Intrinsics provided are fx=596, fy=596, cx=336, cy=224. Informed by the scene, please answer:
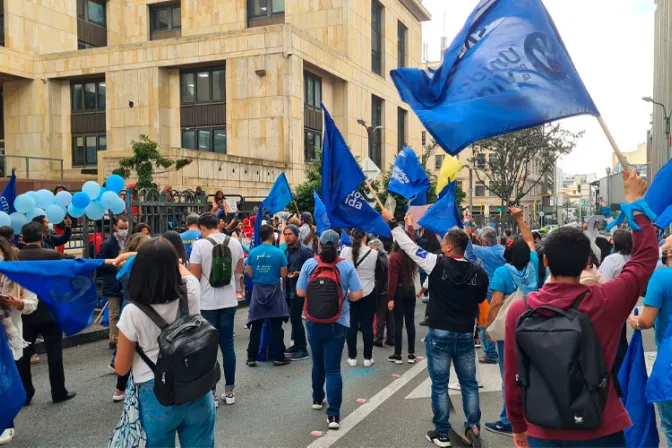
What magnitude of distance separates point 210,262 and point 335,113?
103 ft

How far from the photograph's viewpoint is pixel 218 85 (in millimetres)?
32594

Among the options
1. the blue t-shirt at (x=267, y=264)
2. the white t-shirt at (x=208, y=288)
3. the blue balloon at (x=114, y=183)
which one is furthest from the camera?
the blue balloon at (x=114, y=183)

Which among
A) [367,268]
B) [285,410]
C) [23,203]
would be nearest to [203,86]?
[23,203]

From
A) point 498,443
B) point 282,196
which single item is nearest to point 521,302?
point 498,443

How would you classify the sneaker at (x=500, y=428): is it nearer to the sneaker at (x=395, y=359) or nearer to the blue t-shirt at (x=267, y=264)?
the sneaker at (x=395, y=359)

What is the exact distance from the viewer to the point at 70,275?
4.83 meters

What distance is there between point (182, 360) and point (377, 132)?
3985 cm

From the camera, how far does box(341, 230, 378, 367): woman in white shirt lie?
308 inches

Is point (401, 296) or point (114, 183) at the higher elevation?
point (114, 183)

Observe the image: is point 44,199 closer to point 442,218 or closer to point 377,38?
point 442,218

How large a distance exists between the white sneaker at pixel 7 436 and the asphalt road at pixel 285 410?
0.21 feet

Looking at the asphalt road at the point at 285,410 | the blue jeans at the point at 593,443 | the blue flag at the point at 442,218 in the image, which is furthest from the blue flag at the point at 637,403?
the blue flag at the point at 442,218

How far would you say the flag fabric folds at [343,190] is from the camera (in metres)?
6.46

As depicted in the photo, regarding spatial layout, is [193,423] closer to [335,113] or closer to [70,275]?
[70,275]
